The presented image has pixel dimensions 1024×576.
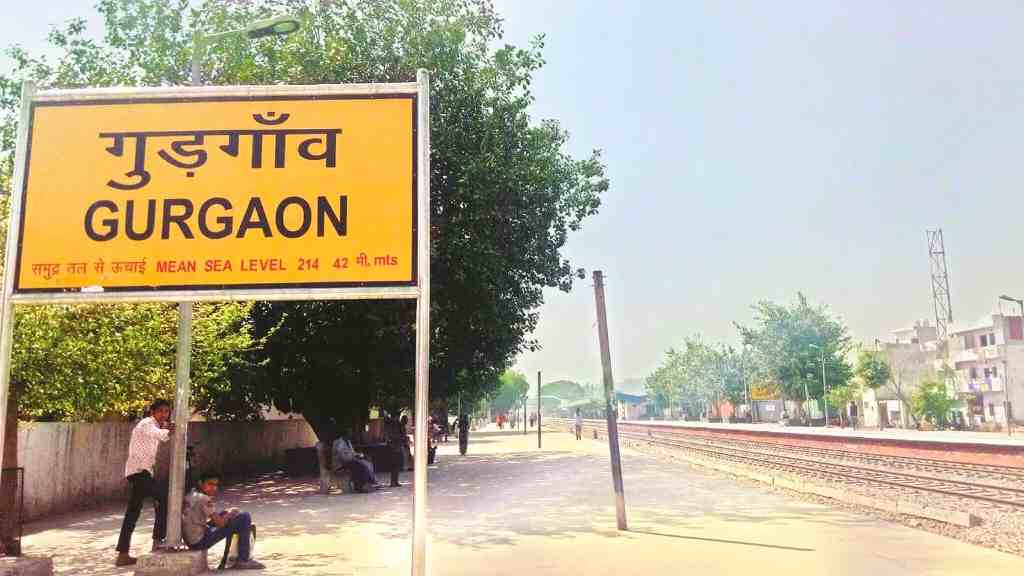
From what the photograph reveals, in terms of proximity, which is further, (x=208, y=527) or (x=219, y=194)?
(x=208, y=527)

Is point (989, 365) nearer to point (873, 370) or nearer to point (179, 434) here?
point (873, 370)

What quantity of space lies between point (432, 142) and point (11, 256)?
44.3 feet

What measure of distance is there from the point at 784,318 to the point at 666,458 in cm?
4504

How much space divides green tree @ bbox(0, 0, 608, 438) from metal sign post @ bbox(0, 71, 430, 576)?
1240 cm

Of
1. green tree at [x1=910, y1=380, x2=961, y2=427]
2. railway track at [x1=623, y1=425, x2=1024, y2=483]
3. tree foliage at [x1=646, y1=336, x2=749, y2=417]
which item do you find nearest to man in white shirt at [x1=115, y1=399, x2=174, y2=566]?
railway track at [x1=623, y1=425, x2=1024, y2=483]

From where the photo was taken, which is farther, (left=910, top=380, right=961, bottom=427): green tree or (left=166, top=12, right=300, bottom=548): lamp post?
(left=910, top=380, right=961, bottom=427): green tree

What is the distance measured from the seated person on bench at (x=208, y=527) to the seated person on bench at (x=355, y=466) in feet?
25.9

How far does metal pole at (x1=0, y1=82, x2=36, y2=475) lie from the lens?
584 centimetres

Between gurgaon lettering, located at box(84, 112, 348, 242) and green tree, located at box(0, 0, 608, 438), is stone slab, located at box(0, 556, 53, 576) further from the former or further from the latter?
green tree, located at box(0, 0, 608, 438)

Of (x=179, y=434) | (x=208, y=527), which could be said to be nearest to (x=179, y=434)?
(x=179, y=434)

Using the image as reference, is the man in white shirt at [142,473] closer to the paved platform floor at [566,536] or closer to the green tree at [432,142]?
the paved platform floor at [566,536]

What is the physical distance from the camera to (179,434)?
8211mm

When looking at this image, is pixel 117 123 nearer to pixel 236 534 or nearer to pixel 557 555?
pixel 236 534

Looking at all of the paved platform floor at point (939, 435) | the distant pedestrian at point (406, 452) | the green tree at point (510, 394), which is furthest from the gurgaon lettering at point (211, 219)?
the green tree at point (510, 394)
